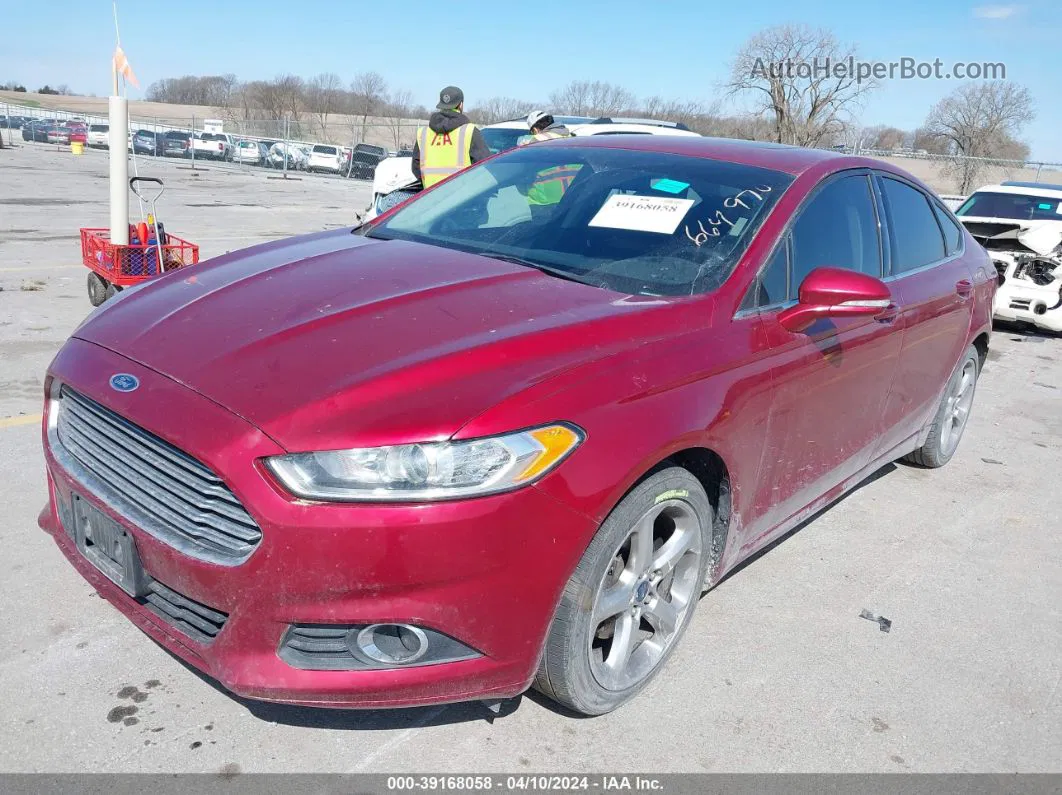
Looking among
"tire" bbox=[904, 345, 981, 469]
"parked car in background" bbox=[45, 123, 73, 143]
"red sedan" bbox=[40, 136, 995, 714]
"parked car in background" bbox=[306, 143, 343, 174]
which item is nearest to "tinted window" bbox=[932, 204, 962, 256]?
"tire" bbox=[904, 345, 981, 469]

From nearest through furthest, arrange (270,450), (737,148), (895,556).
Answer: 1. (270,450)
2. (737,148)
3. (895,556)

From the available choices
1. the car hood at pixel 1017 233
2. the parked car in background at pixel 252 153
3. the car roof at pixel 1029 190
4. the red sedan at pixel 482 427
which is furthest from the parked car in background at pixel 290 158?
the red sedan at pixel 482 427

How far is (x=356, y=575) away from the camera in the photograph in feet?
6.73

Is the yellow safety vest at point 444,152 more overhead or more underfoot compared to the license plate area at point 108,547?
more overhead

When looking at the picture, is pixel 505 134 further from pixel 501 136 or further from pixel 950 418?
pixel 950 418

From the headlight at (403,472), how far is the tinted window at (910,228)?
2.58 meters

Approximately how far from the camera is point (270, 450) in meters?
2.05

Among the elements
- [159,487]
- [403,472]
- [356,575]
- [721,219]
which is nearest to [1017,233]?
[721,219]

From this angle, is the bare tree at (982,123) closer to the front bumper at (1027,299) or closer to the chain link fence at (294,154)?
the chain link fence at (294,154)

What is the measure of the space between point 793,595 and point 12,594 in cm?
291

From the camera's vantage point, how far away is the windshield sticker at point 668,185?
11.1ft

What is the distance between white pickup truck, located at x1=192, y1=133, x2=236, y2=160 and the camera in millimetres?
35719

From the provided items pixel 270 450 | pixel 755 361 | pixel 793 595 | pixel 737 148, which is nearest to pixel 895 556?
pixel 793 595

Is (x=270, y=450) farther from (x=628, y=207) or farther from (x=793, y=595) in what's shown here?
(x=793, y=595)
